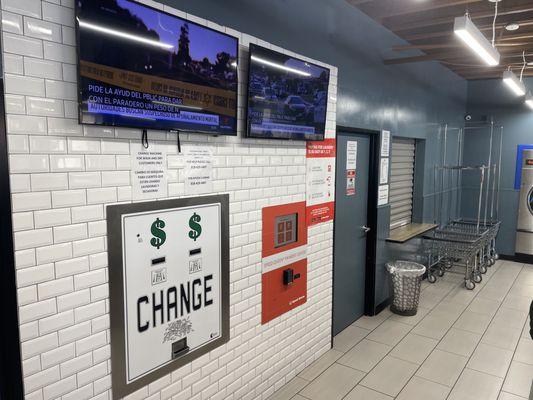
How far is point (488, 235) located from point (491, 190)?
4.49 ft

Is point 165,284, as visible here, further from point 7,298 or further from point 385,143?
point 385,143

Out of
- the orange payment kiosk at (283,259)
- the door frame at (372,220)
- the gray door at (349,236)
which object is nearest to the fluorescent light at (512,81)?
the door frame at (372,220)

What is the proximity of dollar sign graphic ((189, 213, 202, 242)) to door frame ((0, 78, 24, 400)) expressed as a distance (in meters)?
0.98

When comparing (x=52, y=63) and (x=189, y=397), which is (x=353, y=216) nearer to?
(x=189, y=397)

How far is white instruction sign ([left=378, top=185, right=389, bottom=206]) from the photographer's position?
189 inches

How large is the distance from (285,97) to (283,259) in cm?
126

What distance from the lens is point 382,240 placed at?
4.92 meters

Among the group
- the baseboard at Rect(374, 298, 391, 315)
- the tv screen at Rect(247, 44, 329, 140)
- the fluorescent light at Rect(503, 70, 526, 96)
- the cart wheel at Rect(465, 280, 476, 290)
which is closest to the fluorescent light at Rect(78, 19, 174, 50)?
the tv screen at Rect(247, 44, 329, 140)

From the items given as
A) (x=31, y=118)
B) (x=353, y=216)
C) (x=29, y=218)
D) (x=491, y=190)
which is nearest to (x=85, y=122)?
(x=31, y=118)

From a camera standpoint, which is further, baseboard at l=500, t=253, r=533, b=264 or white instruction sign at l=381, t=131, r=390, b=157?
baseboard at l=500, t=253, r=533, b=264

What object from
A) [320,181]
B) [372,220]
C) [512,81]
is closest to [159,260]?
[320,181]

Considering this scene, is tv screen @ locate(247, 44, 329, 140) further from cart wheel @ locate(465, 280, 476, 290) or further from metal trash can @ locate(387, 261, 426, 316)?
cart wheel @ locate(465, 280, 476, 290)

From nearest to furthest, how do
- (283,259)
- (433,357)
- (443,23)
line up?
(283,259)
(433,357)
(443,23)

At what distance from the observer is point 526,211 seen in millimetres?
7285
